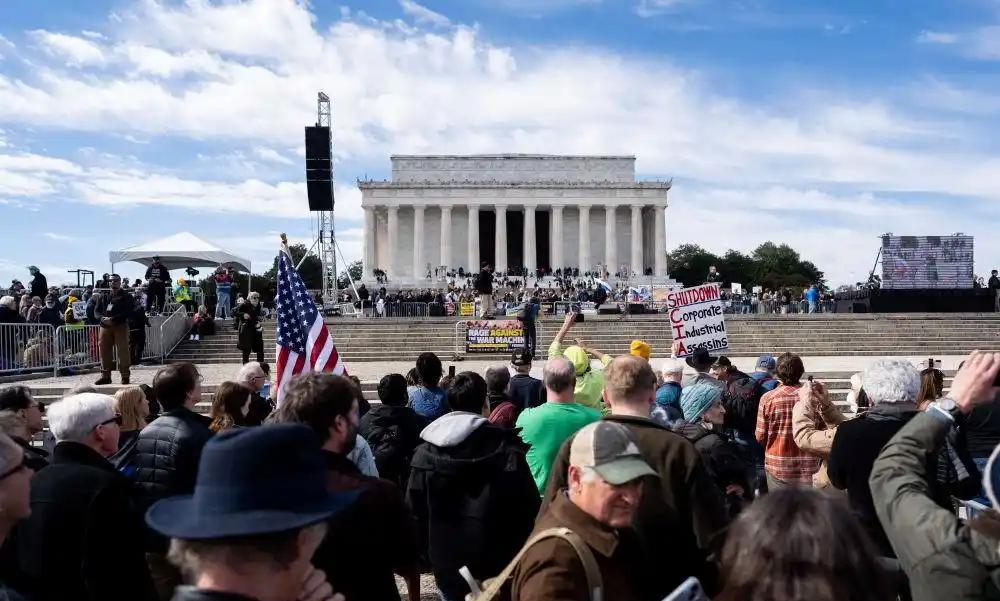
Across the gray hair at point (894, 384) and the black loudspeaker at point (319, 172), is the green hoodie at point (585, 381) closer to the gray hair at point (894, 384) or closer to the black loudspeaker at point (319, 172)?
the gray hair at point (894, 384)

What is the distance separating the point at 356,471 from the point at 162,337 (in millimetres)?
20918

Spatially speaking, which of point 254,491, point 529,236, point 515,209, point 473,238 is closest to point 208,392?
point 254,491

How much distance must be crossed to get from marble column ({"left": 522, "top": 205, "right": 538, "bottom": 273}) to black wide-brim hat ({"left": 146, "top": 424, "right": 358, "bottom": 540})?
68611 mm

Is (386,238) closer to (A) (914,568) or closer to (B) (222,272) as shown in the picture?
(B) (222,272)

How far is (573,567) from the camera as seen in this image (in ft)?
8.83

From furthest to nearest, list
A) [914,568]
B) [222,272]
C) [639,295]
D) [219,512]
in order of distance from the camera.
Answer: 1. [639,295]
2. [222,272]
3. [914,568]
4. [219,512]

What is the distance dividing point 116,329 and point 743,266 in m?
91.9

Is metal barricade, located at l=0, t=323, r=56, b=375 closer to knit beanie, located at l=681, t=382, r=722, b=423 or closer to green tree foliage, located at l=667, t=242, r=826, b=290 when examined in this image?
knit beanie, located at l=681, t=382, r=722, b=423

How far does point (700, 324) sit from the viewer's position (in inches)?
467

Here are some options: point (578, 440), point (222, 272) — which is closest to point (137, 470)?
point (578, 440)

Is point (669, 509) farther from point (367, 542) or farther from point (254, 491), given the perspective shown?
point (254, 491)

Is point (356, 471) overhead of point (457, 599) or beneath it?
overhead

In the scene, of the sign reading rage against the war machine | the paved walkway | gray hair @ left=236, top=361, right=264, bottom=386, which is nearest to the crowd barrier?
the paved walkway

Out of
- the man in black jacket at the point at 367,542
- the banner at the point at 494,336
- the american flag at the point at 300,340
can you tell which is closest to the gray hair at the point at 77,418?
the man in black jacket at the point at 367,542
